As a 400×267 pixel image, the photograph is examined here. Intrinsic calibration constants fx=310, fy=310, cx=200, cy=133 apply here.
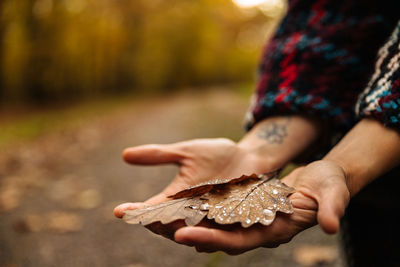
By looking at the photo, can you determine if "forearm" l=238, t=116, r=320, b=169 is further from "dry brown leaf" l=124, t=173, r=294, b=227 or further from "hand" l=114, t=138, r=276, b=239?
"dry brown leaf" l=124, t=173, r=294, b=227

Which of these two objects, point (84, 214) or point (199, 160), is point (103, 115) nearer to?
point (84, 214)

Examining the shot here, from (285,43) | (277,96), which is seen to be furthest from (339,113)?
(285,43)

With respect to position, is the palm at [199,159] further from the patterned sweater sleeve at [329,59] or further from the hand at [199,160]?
the patterned sweater sleeve at [329,59]

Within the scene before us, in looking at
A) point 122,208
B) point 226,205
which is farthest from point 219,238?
point 122,208

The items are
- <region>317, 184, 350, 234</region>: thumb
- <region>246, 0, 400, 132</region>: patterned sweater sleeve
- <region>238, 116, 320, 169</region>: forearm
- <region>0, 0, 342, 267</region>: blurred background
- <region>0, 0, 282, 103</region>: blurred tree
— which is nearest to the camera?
<region>317, 184, 350, 234</region>: thumb

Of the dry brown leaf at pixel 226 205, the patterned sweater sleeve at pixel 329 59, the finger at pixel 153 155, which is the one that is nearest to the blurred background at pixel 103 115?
the patterned sweater sleeve at pixel 329 59

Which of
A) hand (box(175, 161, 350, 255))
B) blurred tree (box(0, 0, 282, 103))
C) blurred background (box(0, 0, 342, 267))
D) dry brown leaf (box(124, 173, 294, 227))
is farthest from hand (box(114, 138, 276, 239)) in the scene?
blurred tree (box(0, 0, 282, 103))

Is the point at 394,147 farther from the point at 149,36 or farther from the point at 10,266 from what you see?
the point at 149,36
